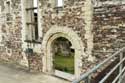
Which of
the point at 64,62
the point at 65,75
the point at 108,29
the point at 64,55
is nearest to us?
the point at 108,29

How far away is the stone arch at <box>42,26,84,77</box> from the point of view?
8.60m

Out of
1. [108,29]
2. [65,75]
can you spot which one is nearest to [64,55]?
[65,75]

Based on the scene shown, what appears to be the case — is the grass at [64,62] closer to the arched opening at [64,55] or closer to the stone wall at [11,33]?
the arched opening at [64,55]

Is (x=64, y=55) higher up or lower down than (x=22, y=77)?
higher up

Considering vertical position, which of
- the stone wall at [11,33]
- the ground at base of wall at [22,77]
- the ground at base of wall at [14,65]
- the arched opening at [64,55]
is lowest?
the ground at base of wall at [22,77]

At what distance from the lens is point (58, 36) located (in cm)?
958

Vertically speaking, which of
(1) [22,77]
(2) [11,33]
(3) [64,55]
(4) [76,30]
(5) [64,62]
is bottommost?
(1) [22,77]

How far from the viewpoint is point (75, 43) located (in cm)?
870

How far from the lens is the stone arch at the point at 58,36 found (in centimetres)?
860

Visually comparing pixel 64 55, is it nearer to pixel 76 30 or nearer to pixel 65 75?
pixel 65 75

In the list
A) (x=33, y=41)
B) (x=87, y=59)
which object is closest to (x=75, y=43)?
(x=87, y=59)

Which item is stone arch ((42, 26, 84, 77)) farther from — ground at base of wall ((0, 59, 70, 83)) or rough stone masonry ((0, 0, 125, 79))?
ground at base of wall ((0, 59, 70, 83))

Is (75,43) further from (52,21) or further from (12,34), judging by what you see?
(12,34)

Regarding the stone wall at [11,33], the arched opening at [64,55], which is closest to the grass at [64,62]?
the arched opening at [64,55]
